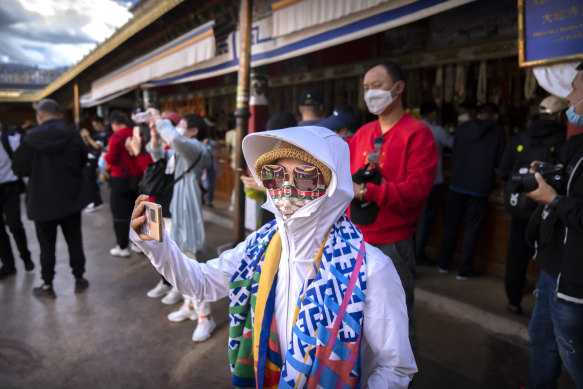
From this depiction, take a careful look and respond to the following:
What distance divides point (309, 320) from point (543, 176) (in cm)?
143

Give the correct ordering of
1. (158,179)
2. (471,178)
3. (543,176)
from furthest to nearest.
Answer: (471,178)
(158,179)
(543,176)

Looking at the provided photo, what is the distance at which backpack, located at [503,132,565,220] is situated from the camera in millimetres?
2519

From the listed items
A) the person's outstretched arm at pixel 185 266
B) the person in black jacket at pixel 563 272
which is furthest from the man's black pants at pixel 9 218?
the person in black jacket at pixel 563 272

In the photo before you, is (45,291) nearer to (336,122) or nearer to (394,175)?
(336,122)

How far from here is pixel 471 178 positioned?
3.92 m

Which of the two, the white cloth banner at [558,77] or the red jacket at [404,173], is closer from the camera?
the red jacket at [404,173]

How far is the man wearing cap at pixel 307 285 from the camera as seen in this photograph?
1145mm

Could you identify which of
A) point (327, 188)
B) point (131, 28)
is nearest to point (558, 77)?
point (327, 188)

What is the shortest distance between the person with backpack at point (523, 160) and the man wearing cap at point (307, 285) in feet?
5.03

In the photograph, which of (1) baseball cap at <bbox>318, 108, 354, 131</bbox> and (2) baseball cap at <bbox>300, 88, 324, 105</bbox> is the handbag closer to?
(2) baseball cap at <bbox>300, 88, 324, 105</bbox>

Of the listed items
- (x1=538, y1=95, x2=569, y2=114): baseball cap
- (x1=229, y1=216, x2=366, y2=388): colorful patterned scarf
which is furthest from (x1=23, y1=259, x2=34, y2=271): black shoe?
(x1=538, y1=95, x2=569, y2=114): baseball cap

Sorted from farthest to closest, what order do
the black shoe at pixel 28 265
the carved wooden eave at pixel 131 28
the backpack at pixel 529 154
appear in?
1. the carved wooden eave at pixel 131 28
2. the black shoe at pixel 28 265
3. the backpack at pixel 529 154

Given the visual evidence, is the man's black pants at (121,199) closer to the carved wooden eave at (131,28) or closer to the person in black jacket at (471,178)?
the carved wooden eave at (131,28)

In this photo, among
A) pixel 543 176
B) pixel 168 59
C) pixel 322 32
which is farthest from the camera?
pixel 168 59
